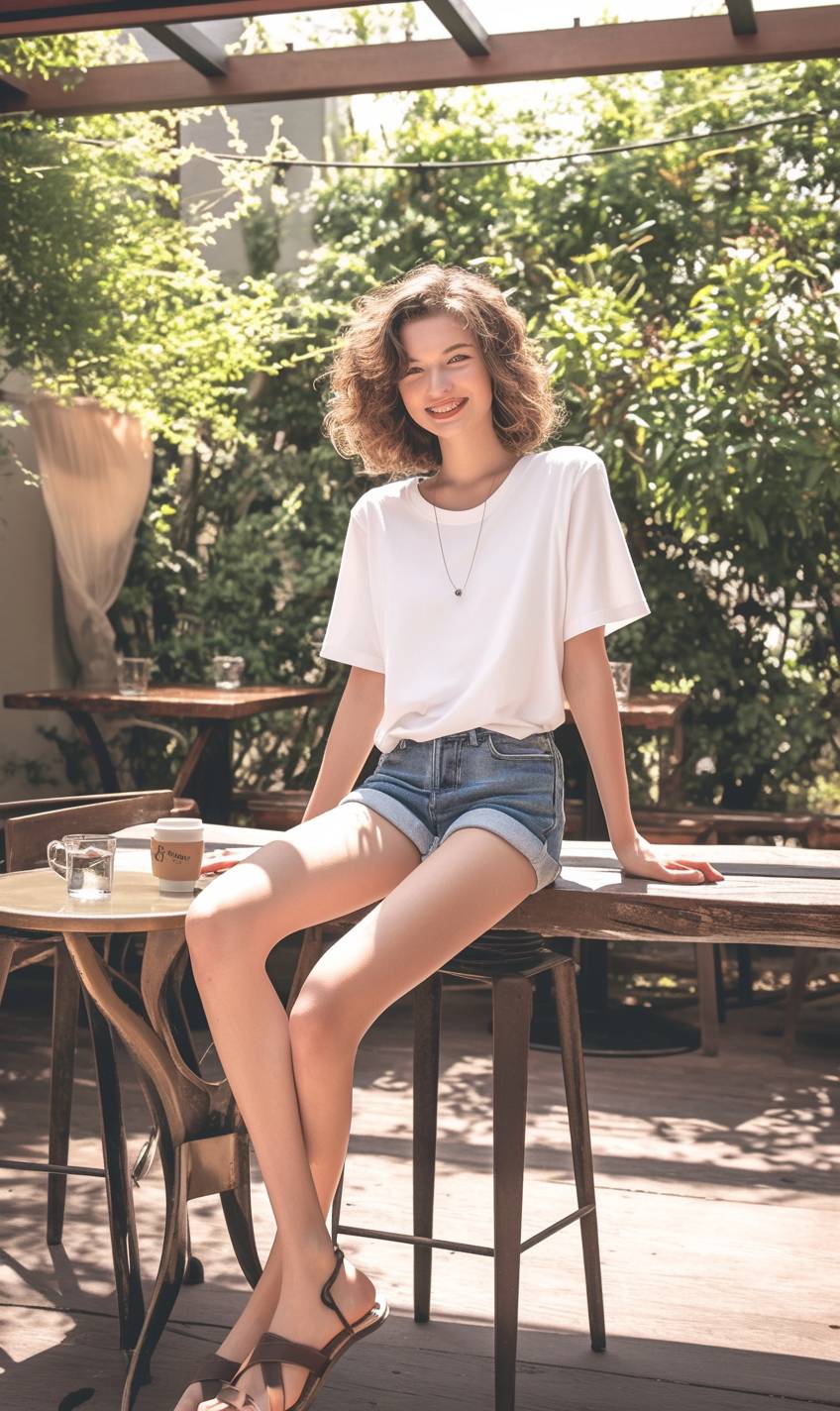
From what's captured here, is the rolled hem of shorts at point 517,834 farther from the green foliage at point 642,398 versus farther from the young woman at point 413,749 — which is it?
the green foliage at point 642,398

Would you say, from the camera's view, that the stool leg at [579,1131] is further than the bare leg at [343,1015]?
Yes

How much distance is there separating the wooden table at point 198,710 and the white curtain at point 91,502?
60 centimetres

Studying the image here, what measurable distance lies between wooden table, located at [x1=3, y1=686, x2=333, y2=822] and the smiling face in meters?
2.27

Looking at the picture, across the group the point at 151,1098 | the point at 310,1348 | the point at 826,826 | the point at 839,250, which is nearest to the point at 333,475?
the point at 839,250

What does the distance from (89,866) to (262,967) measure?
1.10 ft

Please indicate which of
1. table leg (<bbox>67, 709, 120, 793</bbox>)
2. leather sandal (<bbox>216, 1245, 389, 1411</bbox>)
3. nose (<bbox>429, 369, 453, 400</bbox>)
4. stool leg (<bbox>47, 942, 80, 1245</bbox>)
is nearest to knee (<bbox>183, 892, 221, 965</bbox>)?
leather sandal (<bbox>216, 1245, 389, 1411</bbox>)

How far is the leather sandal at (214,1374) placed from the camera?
6.31 feet

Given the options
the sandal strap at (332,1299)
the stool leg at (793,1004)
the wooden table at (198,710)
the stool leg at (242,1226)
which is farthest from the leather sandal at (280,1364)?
the wooden table at (198,710)

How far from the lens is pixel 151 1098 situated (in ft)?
7.68

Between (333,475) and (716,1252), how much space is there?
3945mm

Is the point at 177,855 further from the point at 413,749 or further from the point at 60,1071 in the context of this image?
the point at 60,1071

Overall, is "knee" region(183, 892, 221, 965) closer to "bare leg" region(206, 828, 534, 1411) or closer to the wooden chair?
"bare leg" region(206, 828, 534, 1411)

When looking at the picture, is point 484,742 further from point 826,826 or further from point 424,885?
point 826,826

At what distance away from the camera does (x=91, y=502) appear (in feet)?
18.6
